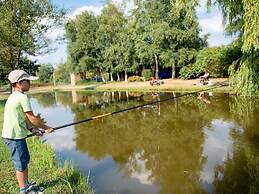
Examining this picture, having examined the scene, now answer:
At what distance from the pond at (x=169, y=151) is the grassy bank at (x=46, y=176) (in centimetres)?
66

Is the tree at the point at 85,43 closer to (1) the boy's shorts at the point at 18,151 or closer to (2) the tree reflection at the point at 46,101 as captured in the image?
(2) the tree reflection at the point at 46,101

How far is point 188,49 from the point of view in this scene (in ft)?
127

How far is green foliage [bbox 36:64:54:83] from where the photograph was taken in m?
72.7

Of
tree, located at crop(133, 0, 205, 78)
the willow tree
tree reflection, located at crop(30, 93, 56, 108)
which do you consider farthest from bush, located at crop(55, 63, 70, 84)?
the willow tree

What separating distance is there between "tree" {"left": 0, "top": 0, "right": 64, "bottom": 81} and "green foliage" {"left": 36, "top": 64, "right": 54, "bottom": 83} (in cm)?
5121

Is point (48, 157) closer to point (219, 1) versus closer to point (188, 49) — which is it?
point (219, 1)

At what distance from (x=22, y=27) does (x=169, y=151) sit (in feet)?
45.6

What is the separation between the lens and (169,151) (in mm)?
10695

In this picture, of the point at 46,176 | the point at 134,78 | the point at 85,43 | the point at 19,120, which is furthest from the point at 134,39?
the point at 19,120

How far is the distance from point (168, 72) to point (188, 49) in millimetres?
7489

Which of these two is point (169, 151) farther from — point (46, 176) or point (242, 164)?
point (46, 176)

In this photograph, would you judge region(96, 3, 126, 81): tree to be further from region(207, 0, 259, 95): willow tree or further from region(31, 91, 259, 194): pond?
region(207, 0, 259, 95): willow tree

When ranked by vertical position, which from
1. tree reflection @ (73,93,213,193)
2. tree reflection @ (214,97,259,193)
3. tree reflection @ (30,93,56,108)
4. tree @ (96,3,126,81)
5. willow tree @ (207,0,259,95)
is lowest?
tree reflection @ (30,93,56,108)

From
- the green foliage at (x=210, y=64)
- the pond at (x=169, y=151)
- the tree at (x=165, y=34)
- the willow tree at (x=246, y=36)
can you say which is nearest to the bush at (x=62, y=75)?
the tree at (x=165, y=34)
